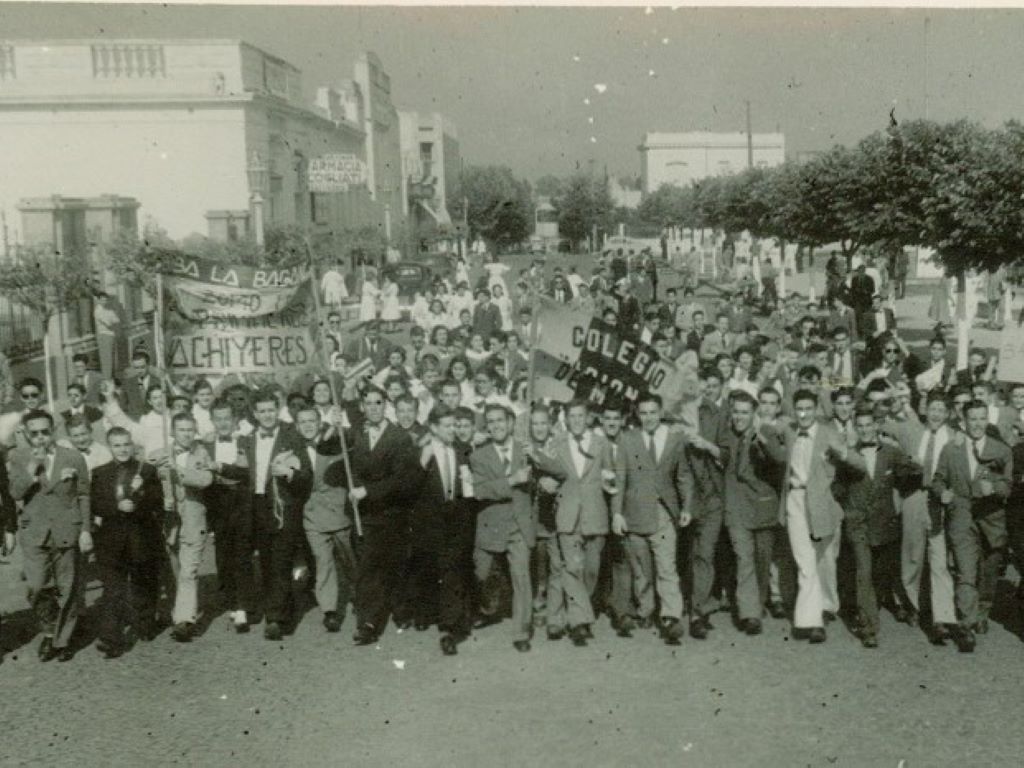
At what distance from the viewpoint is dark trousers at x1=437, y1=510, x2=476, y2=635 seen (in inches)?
318

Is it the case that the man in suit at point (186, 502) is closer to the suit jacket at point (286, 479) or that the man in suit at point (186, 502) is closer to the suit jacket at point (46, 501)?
the suit jacket at point (286, 479)

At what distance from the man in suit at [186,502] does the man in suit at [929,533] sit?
482 centimetres

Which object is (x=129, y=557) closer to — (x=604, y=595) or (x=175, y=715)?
(x=175, y=715)

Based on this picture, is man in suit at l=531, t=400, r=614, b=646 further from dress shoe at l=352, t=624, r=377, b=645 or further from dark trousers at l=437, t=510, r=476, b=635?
dress shoe at l=352, t=624, r=377, b=645

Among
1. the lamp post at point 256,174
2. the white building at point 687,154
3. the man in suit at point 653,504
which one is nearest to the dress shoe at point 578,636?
the man in suit at point 653,504

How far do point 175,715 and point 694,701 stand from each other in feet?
9.84

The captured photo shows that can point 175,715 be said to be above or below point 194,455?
Answer: below

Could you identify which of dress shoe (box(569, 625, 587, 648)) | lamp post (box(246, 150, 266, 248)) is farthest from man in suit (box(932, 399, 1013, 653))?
lamp post (box(246, 150, 266, 248))

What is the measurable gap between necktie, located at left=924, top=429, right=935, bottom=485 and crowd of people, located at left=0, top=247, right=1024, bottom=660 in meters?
0.02

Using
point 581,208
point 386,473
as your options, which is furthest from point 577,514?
point 581,208

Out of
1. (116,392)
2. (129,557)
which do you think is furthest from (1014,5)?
(116,392)

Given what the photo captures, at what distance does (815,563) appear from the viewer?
8.07 m

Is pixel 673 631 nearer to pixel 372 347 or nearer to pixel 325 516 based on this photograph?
pixel 325 516

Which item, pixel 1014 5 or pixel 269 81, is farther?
pixel 269 81
